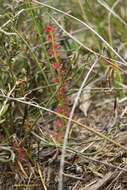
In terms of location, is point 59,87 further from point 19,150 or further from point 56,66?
point 19,150

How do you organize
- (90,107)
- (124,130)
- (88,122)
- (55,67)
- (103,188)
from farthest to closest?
(90,107) < (88,122) < (124,130) < (55,67) < (103,188)

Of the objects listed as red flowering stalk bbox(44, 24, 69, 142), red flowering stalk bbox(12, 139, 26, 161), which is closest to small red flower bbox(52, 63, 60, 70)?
red flowering stalk bbox(44, 24, 69, 142)

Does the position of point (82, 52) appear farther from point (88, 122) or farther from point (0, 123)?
point (0, 123)

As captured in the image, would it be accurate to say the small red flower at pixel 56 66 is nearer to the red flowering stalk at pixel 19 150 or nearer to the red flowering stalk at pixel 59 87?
the red flowering stalk at pixel 59 87

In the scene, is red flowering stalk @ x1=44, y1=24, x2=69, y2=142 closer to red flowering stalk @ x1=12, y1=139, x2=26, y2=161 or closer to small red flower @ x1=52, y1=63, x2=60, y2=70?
small red flower @ x1=52, y1=63, x2=60, y2=70

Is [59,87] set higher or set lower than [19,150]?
higher

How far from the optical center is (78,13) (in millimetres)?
1888

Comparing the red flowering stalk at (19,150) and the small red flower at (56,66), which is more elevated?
the small red flower at (56,66)

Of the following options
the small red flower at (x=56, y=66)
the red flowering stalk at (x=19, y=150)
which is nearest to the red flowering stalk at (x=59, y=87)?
the small red flower at (x=56, y=66)

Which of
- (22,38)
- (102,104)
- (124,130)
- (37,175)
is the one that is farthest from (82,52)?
(37,175)

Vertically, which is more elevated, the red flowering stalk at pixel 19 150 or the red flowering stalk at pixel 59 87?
the red flowering stalk at pixel 59 87

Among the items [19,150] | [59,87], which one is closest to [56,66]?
[59,87]

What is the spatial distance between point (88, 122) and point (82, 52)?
271mm

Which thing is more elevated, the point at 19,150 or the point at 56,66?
the point at 56,66
